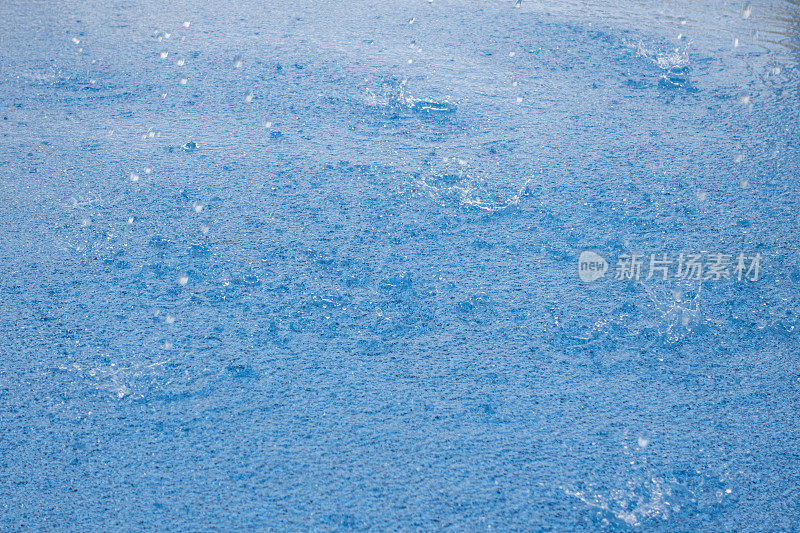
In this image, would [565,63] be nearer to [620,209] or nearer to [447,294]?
[620,209]

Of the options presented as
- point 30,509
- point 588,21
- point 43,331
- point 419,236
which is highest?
point 588,21

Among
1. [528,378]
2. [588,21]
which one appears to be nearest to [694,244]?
[528,378]

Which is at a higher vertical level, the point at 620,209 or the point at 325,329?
the point at 620,209

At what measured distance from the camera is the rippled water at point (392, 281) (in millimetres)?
2559

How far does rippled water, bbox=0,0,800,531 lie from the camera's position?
2.56 m

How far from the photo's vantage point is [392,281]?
3.47 metres

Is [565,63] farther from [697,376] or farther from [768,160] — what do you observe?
[697,376]

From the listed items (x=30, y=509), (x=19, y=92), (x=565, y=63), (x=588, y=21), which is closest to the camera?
(x=30, y=509)

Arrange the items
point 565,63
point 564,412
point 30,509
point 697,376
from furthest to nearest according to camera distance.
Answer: point 565,63 → point 697,376 → point 564,412 → point 30,509

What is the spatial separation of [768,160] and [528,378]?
288cm

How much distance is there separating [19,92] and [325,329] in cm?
381

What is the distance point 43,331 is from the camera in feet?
10.3

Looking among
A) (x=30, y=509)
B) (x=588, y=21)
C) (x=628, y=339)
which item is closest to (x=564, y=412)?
(x=628, y=339)

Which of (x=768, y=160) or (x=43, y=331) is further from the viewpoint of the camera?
(x=768, y=160)
